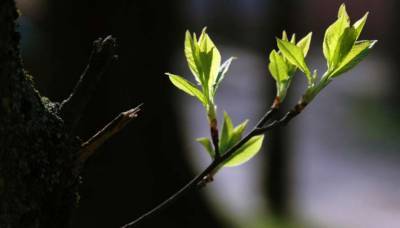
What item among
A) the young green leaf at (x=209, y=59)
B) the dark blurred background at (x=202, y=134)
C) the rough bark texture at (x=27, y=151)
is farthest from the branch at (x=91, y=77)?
the dark blurred background at (x=202, y=134)

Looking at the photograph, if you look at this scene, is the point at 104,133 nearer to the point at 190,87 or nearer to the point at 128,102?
the point at 190,87

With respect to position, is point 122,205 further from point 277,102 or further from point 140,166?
point 277,102

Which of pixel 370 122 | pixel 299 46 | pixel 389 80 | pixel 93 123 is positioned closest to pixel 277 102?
pixel 299 46

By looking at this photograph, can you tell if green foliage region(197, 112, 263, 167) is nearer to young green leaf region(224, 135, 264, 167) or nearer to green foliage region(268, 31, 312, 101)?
young green leaf region(224, 135, 264, 167)

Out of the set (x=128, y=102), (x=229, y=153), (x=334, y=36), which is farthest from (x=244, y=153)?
(x=128, y=102)

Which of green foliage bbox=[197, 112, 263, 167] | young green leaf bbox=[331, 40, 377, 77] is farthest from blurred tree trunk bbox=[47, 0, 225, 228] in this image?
young green leaf bbox=[331, 40, 377, 77]

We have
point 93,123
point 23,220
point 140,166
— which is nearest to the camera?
point 23,220

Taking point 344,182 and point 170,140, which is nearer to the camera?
point 170,140
